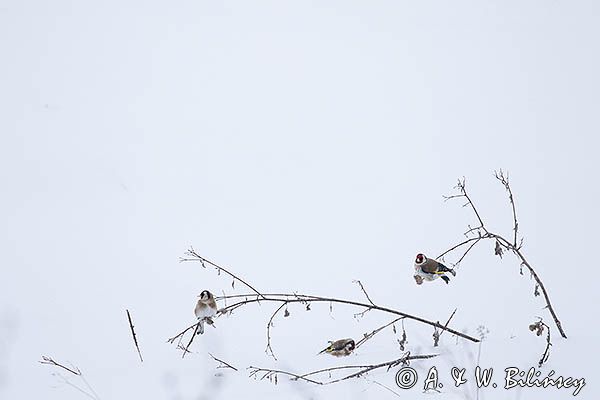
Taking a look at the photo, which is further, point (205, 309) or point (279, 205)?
point (279, 205)

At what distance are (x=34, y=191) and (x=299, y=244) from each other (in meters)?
5.51

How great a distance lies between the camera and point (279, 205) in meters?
14.8

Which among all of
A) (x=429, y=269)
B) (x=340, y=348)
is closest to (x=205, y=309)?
(x=340, y=348)

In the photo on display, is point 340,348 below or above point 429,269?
below

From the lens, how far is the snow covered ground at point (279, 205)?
3.88m

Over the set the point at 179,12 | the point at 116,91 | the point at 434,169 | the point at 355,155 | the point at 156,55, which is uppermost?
the point at 179,12

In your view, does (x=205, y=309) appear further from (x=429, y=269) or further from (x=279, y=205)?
(x=279, y=205)

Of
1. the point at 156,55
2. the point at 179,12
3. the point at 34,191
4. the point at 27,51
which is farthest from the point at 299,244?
the point at 179,12

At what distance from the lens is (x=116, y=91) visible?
91.7 feet

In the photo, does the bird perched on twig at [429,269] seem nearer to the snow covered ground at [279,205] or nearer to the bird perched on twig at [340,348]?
the snow covered ground at [279,205]

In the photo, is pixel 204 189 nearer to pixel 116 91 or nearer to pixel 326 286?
pixel 326 286

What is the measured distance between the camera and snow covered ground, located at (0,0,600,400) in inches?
153

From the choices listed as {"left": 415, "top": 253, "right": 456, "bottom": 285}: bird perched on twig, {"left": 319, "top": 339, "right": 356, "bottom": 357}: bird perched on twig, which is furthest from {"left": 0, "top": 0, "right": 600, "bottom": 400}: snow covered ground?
{"left": 415, "top": 253, "right": 456, "bottom": 285}: bird perched on twig

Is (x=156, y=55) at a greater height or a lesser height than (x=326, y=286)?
greater
